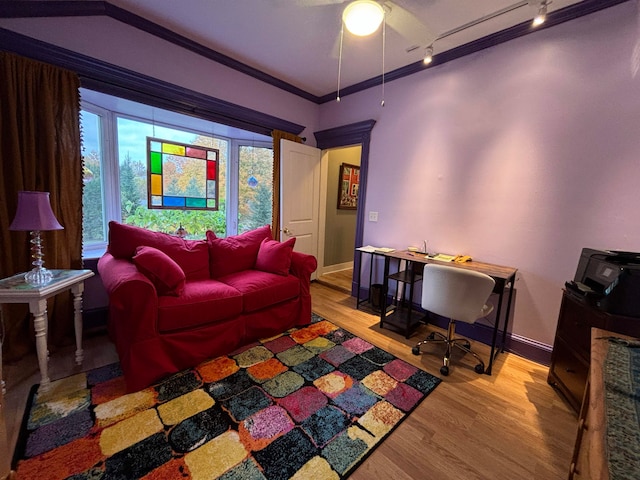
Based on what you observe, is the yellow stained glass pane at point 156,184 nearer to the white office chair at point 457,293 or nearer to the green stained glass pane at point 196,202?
the green stained glass pane at point 196,202

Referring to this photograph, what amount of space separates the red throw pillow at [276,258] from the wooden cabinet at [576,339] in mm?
2245

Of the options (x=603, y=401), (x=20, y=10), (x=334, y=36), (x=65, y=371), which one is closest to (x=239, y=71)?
(x=334, y=36)

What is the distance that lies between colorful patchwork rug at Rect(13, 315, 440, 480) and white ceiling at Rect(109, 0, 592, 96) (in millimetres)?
2885

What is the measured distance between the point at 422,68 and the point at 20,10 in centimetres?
347

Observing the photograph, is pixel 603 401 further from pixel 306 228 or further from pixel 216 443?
pixel 306 228

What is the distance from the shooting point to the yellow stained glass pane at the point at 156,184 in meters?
3.14

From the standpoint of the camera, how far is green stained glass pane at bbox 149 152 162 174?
3121mm

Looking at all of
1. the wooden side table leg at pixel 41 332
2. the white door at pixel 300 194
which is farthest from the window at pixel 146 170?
the wooden side table leg at pixel 41 332

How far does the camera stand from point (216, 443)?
141 centimetres

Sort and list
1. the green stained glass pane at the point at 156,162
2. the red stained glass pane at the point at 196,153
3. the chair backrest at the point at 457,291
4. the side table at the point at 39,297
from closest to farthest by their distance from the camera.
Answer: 1. the side table at the point at 39,297
2. the chair backrest at the point at 457,291
3. the green stained glass pane at the point at 156,162
4. the red stained glass pane at the point at 196,153

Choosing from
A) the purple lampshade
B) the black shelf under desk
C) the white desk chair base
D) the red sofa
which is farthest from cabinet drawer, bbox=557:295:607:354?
the purple lampshade

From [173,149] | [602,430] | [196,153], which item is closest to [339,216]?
[196,153]

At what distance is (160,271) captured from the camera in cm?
196

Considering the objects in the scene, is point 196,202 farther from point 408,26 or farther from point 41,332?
point 408,26
